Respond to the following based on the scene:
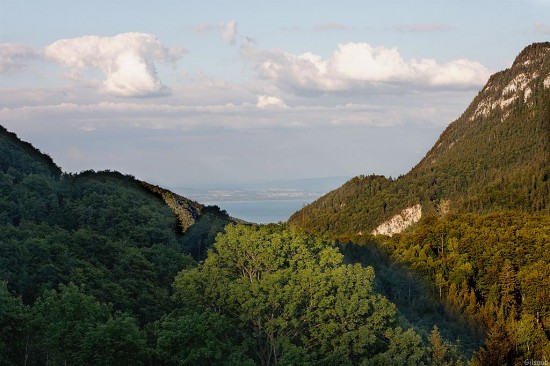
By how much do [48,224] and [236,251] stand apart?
3895cm

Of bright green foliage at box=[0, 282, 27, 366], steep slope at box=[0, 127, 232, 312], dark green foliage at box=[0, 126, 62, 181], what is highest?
dark green foliage at box=[0, 126, 62, 181]

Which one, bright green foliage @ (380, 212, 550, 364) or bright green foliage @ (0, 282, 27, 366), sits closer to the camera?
bright green foliage @ (0, 282, 27, 366)

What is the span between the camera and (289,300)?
53531 millimetres

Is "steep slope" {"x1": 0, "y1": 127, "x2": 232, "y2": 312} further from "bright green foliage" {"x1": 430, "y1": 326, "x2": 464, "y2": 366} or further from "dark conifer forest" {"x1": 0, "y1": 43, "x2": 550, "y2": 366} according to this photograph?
"bright green foliage" {"x1": 430, "y1": 326, "x2": 464, "y2": 366}

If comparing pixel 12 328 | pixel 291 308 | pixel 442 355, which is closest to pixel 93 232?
pixel 12 328

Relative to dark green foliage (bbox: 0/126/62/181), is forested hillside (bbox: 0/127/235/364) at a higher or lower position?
lower

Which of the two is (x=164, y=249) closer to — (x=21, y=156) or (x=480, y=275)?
(x=21, y=156)

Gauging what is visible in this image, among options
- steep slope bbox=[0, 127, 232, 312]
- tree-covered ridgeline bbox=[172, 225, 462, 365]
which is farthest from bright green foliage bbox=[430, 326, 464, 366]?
steep slope bbox=[0, 127, 232, 312]

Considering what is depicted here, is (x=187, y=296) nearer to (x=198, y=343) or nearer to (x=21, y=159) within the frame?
(x=198, y=343)

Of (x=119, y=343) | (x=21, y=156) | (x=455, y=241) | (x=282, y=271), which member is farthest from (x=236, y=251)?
(x=455, y=241)

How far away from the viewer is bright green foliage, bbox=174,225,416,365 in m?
52.5

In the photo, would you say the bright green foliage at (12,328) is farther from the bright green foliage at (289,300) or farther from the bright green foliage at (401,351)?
the bright green foliage at (401,351)

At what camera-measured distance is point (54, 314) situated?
1925 inches

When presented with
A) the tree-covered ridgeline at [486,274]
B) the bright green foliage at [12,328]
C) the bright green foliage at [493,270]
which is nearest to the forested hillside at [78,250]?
the bright green foliage at [12,328]
